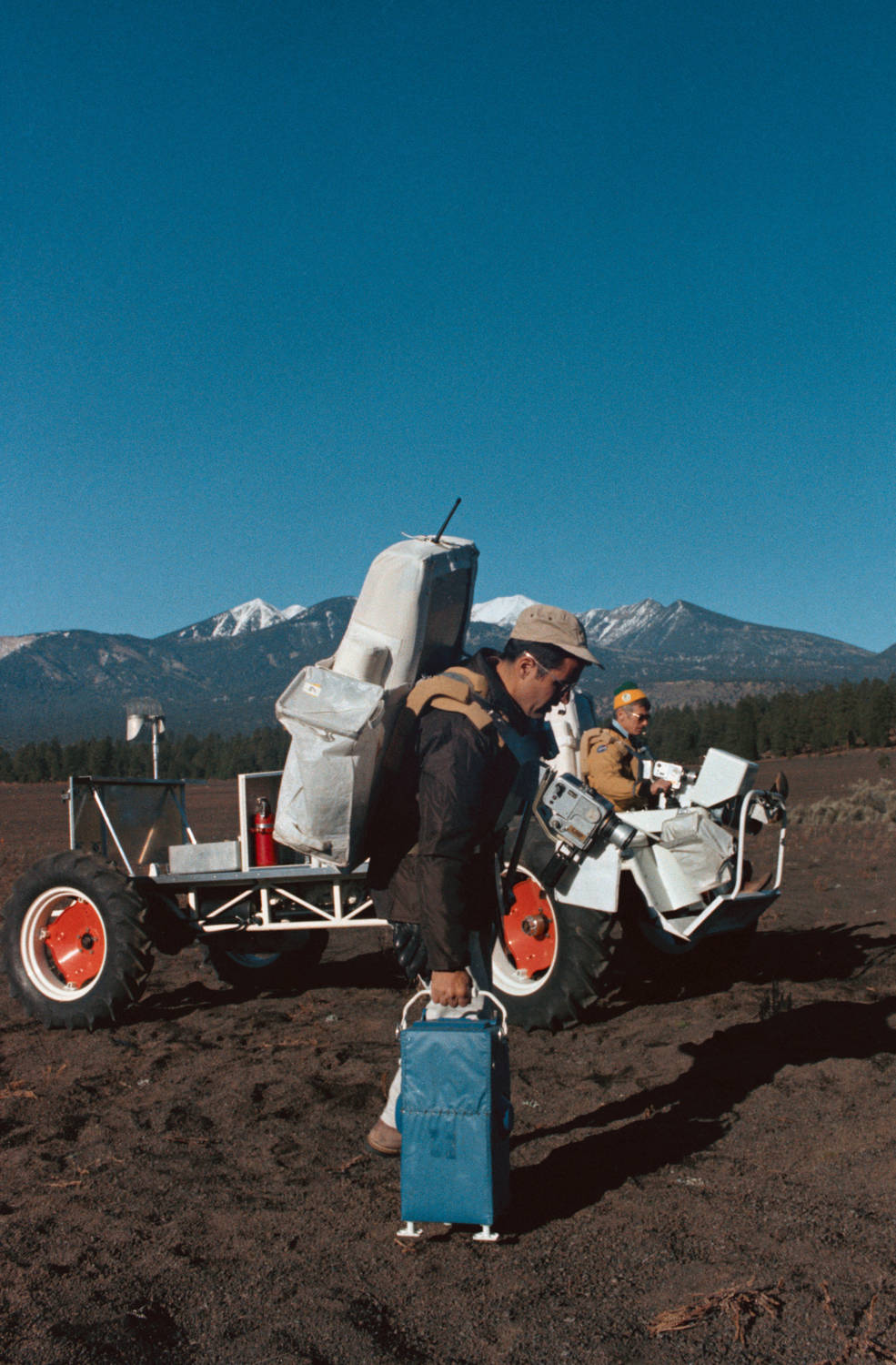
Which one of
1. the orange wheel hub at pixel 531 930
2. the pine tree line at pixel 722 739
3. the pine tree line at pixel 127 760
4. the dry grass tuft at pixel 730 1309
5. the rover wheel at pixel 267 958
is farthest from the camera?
the pine tree line at pixel 127 760

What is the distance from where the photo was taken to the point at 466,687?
144 inches

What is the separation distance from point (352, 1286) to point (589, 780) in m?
4.96

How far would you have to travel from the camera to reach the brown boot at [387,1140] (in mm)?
3922

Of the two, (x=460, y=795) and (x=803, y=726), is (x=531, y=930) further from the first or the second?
(x=803, y=726)

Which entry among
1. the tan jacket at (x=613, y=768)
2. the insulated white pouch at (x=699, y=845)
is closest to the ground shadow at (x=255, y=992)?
the tan jacket at (x=613, y=768)

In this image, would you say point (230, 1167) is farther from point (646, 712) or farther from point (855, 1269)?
point (646, 712)

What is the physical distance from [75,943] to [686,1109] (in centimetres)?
445

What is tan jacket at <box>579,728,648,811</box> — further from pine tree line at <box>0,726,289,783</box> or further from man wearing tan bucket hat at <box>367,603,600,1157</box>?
pine tree line at <box>0,726,289,783</box>

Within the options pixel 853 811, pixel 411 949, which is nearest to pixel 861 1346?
pixel 411 949

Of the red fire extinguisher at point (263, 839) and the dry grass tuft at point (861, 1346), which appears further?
the red fire extinguisher at point (263, 839)

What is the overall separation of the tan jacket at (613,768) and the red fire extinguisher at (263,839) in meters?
2.45

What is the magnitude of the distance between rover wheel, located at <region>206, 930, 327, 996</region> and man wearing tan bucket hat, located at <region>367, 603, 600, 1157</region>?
14.0 ft

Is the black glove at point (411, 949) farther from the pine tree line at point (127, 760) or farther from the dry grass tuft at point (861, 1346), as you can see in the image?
the pine tree line at point (127, 760)

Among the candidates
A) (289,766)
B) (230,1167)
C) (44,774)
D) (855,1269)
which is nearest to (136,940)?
(230,1167)
